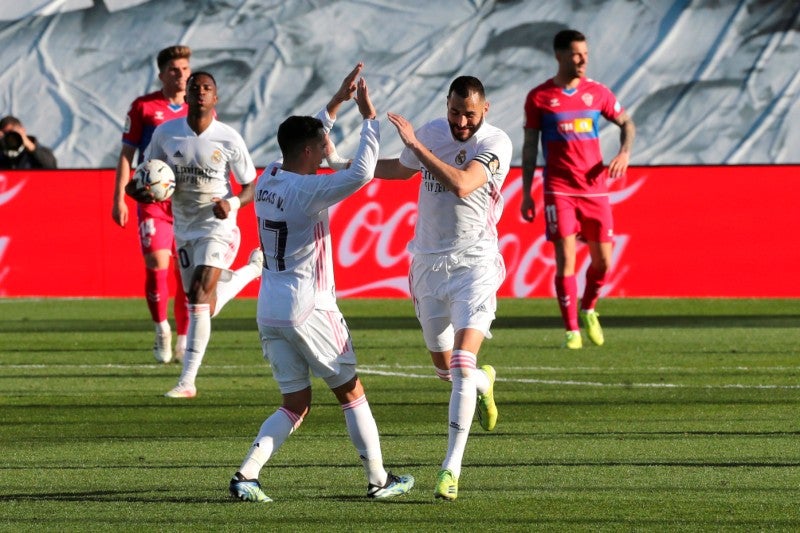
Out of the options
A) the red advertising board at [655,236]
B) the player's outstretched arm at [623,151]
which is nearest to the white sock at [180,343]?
the player's outstretched arm at [623,151]

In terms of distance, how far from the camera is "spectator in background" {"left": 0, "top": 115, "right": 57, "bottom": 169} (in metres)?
19.2

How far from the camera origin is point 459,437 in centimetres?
663

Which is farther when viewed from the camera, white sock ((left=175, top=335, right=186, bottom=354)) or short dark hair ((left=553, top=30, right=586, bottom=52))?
short dark hair ((left=553, top=30, right=586, bottom=52))

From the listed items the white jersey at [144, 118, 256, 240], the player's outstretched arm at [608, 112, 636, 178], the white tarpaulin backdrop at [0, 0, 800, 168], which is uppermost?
the white jersey at [144, 118, 256, 240]

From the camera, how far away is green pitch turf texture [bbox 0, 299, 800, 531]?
20.1ft

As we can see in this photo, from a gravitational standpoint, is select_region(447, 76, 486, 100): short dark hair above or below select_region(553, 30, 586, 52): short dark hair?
above

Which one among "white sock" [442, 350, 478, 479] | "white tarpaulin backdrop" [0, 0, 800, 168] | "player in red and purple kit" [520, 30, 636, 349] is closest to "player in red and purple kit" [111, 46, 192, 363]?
"player in red and purple kit" [520, 30, 636, 349]

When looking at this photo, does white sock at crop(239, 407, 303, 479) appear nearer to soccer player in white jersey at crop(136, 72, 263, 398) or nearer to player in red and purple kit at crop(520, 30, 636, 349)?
soccer player in white jersey at crop(136, 72, 263, 398)

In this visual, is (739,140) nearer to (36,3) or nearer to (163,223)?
(36,3)

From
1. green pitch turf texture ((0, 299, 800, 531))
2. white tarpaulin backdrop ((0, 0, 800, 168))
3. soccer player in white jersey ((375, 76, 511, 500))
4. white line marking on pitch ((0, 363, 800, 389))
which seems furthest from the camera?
white tarpaulin backdrop ((0, 0, 800, 168))

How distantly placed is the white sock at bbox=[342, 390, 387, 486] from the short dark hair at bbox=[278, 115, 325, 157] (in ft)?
3.46

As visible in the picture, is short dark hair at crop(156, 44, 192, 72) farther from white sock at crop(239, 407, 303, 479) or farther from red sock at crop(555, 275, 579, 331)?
white sock at crop(239, 407, 303, 479)

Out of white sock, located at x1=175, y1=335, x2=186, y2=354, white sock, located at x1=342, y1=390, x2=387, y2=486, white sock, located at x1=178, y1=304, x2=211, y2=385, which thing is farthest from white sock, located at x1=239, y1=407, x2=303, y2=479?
white sock, located at x1=175, y1=335, x2=186, y2=354

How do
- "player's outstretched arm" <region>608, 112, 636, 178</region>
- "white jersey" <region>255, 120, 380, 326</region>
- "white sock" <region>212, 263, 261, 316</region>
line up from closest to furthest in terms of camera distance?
"white jersey" <region>255, 120, 380, 326</region>, "white sock" <region>212, 263, 261, 316</region>, "player's outstretched arm" <region>608, 112, 636, 178</region>
